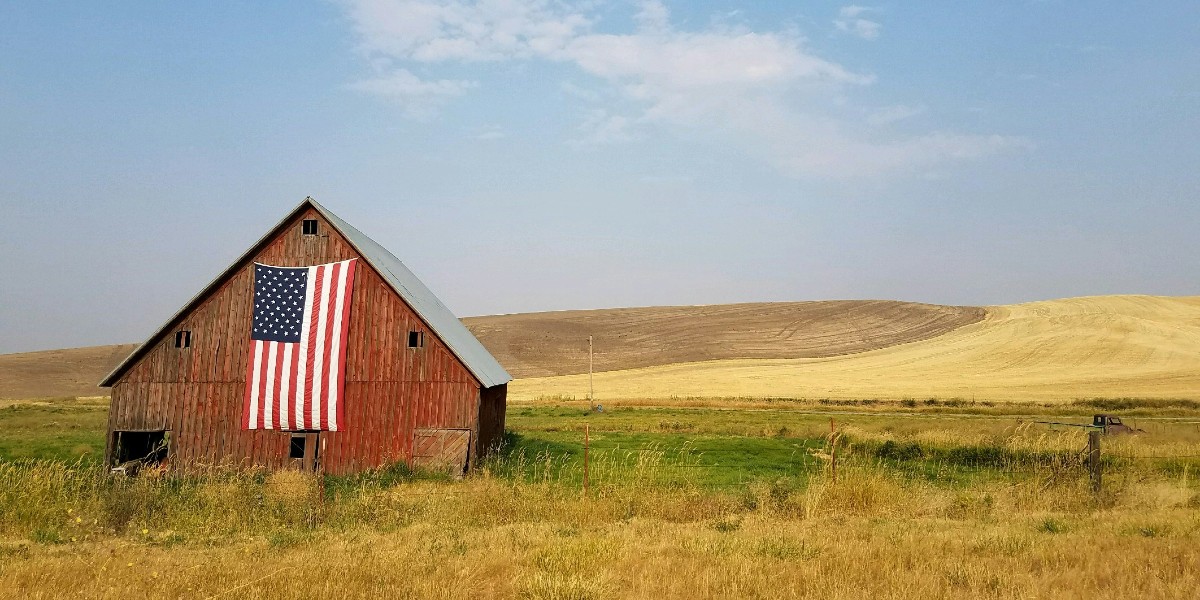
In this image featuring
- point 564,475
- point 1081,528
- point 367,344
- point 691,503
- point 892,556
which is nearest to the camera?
point 892,556

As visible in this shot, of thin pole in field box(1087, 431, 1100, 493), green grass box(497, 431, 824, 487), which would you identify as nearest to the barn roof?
green grass box(497, 431, 824, 487)

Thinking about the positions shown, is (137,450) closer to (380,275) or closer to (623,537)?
(380,275)

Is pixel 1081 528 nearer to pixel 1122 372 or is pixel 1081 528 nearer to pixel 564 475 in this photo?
pixel 564 475

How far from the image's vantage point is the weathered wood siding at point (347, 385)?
25.6 metres

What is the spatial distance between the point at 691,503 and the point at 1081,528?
6.12m

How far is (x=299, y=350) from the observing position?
2605 cm

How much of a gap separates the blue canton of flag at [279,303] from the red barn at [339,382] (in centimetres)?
36

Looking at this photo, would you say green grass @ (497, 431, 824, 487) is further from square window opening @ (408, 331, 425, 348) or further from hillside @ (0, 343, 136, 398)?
hillside @ (0, 343, 136, 398)

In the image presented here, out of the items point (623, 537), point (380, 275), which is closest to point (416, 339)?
point (380, 275)

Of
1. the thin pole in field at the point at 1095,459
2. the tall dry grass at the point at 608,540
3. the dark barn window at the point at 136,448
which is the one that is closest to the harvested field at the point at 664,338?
the dark barn window at the point at 136,448

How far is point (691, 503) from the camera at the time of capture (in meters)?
14.6

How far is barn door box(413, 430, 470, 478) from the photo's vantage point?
81.4 ft

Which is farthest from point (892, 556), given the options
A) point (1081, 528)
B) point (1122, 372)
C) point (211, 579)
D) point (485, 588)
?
point (1122, 372)

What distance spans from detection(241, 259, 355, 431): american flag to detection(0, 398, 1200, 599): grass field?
A: 164 inches
